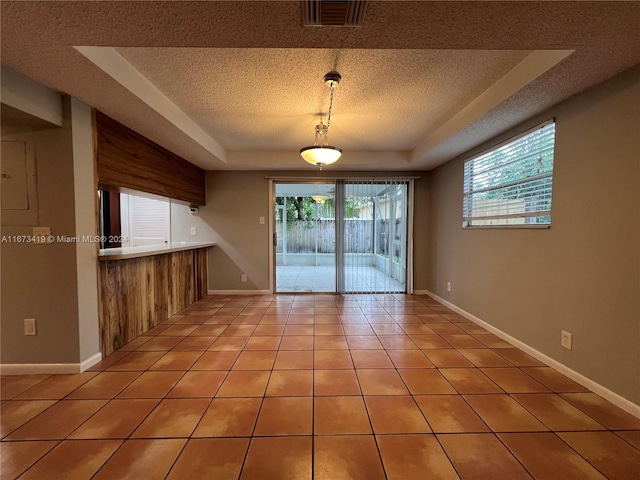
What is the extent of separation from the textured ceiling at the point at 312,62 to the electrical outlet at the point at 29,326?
172 centimetres

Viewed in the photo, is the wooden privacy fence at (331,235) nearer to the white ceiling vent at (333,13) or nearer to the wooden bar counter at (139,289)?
the wooden bar counter at (139,289)

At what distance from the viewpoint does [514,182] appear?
258 centimetres

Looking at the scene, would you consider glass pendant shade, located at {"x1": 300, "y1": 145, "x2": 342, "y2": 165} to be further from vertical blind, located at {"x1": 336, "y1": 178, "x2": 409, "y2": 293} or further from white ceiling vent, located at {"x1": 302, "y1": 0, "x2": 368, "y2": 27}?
vertical blind, located at {"x1": 336, "y1": 178, "x2": 409, "y2": 293}

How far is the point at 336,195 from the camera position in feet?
14.7

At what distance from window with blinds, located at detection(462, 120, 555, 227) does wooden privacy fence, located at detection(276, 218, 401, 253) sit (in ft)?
5.33

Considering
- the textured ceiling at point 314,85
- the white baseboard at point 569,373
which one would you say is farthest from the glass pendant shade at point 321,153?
the white baseboard at point 569,373

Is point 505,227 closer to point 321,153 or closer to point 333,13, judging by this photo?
point 321,153

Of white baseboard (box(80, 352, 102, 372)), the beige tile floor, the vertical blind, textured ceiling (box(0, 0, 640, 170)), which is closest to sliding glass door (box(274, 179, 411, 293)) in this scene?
the vertical blind

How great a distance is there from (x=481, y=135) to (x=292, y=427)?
312cm

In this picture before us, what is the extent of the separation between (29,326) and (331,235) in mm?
4695

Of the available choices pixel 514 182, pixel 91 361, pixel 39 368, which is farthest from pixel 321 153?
pixel 39 368

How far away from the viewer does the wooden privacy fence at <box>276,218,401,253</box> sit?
15.1 feet

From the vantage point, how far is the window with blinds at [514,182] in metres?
2.26

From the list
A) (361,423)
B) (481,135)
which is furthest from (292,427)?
(481,135)
